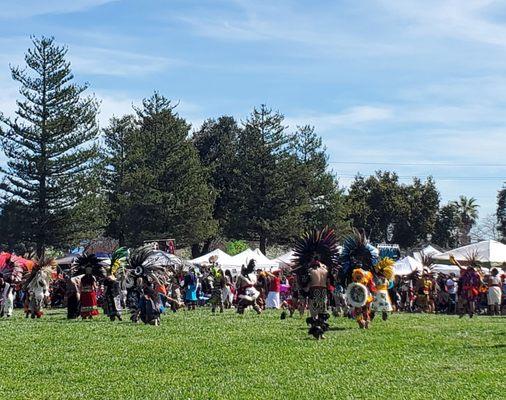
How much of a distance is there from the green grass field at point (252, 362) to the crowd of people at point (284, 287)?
1.16 metres

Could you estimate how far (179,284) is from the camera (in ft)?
124

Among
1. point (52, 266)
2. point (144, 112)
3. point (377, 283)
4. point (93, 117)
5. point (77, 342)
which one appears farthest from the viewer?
point (144, 112)

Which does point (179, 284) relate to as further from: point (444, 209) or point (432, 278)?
point (444, 209)

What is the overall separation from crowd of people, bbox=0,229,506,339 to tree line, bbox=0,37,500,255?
17.2 metres

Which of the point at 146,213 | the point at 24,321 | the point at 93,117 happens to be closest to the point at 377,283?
the point at 24,321

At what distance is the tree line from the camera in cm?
5628

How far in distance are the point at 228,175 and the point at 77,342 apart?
188 feet

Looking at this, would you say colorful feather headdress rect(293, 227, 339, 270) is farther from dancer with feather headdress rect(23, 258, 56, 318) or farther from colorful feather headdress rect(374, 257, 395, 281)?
dancer with feather headdress rect(23, 258, 56, 318)

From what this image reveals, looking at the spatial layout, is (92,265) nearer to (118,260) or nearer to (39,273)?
(39,273)

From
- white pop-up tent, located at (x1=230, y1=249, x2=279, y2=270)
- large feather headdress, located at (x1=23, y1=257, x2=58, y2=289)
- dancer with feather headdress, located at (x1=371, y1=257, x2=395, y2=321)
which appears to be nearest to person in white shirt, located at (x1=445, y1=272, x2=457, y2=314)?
white pop-up tent, located at (x1=230, y1=249, x2=279, y2=270)

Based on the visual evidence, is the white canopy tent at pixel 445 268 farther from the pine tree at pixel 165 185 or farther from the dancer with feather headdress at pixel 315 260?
the pine tree at pixel 165 185

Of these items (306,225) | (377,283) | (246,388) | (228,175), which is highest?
(228,175)

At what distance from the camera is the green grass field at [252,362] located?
1198 cm

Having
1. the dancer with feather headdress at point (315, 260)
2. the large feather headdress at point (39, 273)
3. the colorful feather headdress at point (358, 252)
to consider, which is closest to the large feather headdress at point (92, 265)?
the large feather headdress at point (39, 273)
